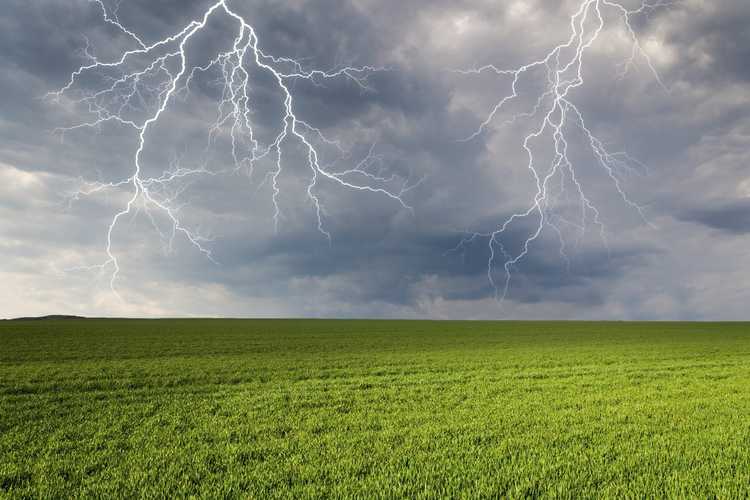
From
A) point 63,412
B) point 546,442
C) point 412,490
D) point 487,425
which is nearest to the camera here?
point 412,490

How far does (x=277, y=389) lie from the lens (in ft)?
46.8

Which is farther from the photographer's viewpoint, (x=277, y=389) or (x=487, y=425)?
(x=277, y=389)

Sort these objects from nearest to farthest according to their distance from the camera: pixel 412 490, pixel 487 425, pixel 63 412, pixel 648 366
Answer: pixel 412 490 < pixel 487 425 < pixel 63 412 < pixel 648 366

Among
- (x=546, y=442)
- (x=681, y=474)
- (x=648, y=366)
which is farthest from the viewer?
(x=648, y=366)

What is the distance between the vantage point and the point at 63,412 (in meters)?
11.1

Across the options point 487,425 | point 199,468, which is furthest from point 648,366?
point 199,468

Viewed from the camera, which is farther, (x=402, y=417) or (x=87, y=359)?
(x=87, y=359)

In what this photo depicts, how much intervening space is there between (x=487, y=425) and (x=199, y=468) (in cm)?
542

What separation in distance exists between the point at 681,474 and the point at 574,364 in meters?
16.8

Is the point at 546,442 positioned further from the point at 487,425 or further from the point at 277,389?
the point at 277,389

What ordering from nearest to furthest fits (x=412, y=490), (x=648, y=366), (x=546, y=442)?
(x=412, y=490), (x=546, y=442), (x=648, y=366)

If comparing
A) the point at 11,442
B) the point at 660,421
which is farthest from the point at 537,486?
the point at 11,442

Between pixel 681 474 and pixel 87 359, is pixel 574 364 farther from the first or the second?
pixel 87 359

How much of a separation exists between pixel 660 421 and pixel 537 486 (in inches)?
212
